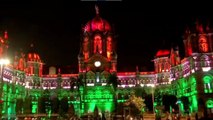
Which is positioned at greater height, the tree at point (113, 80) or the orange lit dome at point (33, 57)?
the orange lit dome at point (33, 57)

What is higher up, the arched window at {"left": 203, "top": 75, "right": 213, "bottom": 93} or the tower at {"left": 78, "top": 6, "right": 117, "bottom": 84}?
the tower at {"left": 78, "top": 6, "right": 117, "bottom": 84}

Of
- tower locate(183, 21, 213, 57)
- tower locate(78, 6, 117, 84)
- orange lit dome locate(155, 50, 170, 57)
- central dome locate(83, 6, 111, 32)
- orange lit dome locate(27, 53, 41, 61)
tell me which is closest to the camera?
tower locate(183, 21, 213, 57)

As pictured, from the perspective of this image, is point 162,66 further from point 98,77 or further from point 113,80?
point 98,77

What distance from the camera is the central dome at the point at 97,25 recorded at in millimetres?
122000

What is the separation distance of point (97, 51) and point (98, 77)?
38.3 feet

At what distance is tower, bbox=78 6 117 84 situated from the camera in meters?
113

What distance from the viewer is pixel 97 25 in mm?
122312

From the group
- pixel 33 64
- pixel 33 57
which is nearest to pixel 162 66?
pixel 33 64

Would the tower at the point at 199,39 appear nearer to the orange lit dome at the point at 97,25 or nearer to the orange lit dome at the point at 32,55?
the orange lit dome at the point at 97,25

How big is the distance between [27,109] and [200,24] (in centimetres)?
6280

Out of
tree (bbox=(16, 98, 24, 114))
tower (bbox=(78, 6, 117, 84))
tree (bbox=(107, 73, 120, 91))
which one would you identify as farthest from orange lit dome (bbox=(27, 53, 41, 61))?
tree (bbox=(107, 73, 120, 91))

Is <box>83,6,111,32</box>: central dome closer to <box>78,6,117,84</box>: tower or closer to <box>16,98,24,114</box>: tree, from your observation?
<box>78,6,117,84</box>: tower

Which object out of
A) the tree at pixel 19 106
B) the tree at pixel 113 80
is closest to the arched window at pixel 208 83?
the tree at pixel 113 80

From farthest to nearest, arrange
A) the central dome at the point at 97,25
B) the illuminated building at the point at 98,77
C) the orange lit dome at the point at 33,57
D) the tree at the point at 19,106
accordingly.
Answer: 1. the central dome at the point at 97,25
2. the orange lit dome at the point at 33,57
3. the tree at the point at 19,106
4. the illuminated building at the point at 98,77
